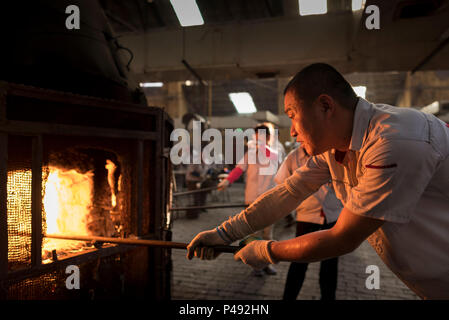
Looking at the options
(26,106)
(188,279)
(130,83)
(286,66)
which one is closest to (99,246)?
(26,106)

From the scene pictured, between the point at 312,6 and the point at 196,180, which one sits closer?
the point at 312,6

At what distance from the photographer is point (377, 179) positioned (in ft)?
4.14

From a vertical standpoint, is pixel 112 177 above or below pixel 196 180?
above

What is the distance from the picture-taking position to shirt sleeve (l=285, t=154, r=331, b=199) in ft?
6.38

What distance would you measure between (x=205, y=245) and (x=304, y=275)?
1506 mm

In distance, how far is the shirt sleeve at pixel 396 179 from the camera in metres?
1.24

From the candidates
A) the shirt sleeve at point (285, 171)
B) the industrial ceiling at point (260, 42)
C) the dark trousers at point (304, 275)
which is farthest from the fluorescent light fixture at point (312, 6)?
the dark trousers at point (304, 275)

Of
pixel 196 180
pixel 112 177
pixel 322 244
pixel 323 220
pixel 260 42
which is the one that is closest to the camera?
pixel 322 244

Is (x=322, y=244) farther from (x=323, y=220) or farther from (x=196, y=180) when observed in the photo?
(x=196, y=180)

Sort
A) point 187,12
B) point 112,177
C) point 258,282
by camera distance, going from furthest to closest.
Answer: point 187,12 → point 258,282 → point 112,177

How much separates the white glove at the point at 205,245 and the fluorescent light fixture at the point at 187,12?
13.7 feet

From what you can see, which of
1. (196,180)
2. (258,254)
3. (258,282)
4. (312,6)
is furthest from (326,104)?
(196,180)

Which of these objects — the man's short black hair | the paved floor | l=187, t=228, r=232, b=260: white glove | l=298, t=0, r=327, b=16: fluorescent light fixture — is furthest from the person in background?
the man's short black hair

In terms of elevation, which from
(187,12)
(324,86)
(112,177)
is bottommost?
(112,177)
